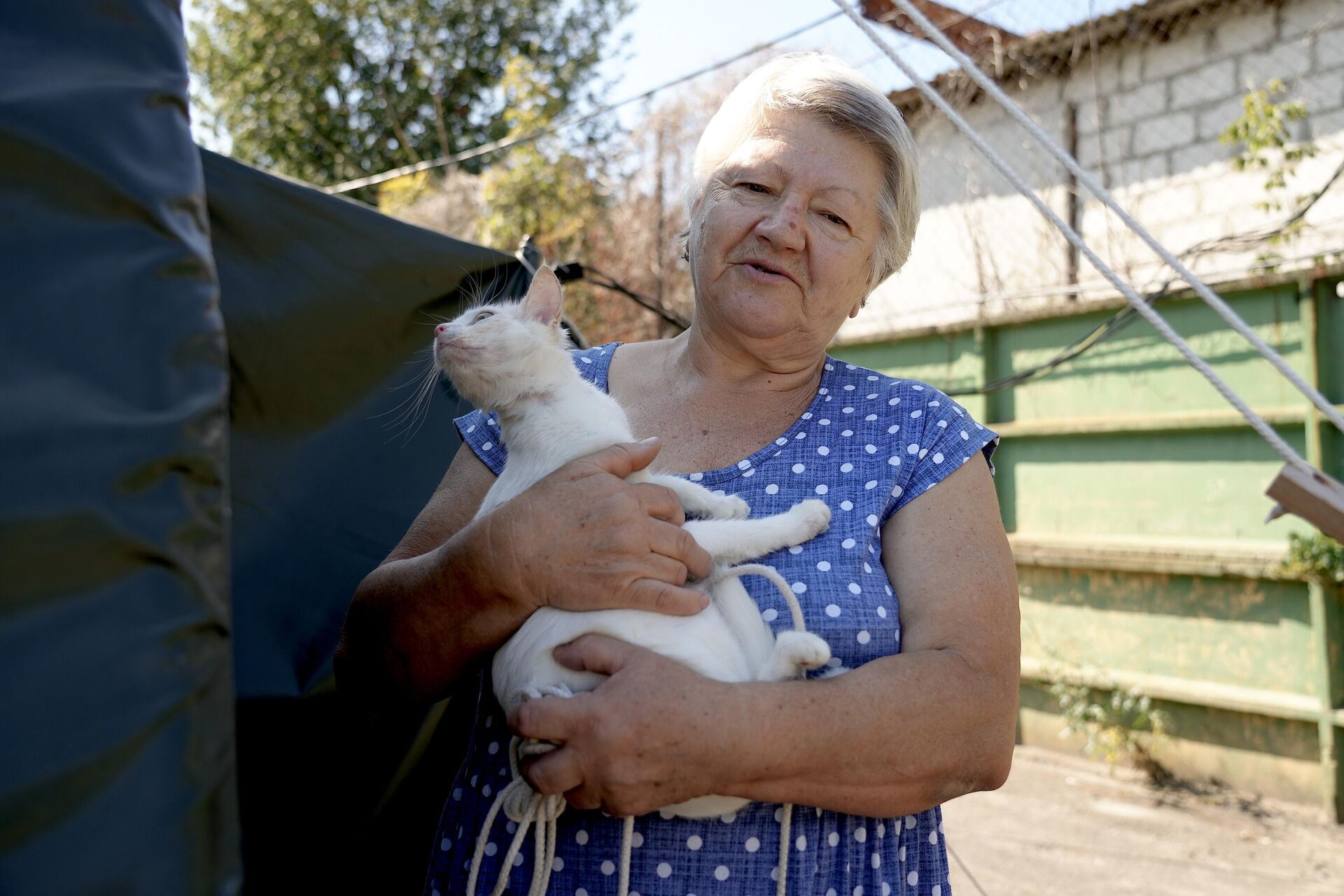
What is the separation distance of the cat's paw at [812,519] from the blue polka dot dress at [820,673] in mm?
14

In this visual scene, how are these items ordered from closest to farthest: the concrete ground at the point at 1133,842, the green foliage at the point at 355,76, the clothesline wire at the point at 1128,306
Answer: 1. the concrete ground at the point at 1133,842
2. the clothesline wire at the point at 1128,306
3. the green foliage at the point at 355,76

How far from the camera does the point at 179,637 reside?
25.4 inches

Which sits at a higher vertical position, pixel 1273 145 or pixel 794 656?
pixel 1273 145

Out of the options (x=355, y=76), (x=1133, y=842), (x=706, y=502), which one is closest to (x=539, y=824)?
(x=706, y=502)

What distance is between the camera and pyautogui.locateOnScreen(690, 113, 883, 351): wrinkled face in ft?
5.25

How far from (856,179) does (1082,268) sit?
4635mm

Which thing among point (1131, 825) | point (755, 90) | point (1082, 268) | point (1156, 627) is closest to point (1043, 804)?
point (1131, 825)

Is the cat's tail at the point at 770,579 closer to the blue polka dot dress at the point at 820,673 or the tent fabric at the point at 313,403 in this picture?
the blue polka dot dress at the point at 820,673

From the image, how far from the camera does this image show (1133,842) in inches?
158

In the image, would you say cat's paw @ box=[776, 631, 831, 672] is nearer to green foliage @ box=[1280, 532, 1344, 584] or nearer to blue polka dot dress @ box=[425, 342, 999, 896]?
blue polka dot dress @ box=[425, 342, 999, 896]

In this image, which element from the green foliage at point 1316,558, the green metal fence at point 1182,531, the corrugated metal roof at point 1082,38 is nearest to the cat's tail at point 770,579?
the green foliage at point 1316,558

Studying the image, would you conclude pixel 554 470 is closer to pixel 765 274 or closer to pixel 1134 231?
pixel 765 274

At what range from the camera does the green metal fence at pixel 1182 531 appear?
411 cm

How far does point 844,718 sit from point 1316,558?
3621 millimetres
